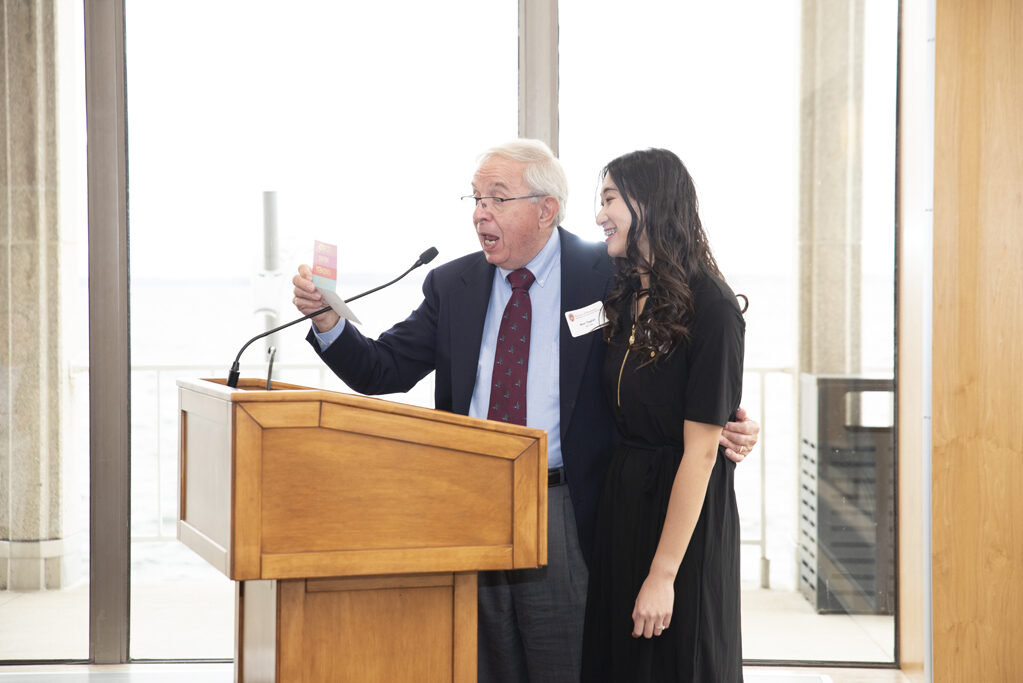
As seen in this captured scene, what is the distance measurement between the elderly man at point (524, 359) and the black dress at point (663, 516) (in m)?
0.13

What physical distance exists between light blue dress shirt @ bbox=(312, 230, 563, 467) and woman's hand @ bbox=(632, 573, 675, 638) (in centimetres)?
41

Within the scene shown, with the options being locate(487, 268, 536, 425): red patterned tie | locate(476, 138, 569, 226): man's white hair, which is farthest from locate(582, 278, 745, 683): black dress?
locate(476, 138, 569, 226): man's white hair

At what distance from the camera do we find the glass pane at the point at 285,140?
319cm

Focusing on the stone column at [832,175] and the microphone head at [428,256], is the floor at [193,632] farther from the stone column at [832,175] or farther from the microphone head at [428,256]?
the microphone head at [428,256]

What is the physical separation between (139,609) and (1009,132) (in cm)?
335

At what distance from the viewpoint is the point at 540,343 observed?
2.09m

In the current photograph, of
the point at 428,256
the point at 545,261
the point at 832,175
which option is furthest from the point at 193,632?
the point at 832,175

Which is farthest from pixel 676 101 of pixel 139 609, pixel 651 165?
pixel 139 609

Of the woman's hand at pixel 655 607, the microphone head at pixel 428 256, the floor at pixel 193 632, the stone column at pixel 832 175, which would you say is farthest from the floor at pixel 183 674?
the microphone head at pixel 428 256

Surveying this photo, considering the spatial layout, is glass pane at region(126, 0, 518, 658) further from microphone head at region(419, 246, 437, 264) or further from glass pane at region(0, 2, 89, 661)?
microphone head at region(419, 246, 437, 264)

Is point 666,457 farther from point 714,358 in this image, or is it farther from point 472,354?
point 472,354

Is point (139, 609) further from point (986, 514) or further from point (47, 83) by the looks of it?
A: point (986, 514)

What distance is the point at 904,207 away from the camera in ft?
10.2

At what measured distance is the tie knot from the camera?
2.15 m
